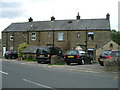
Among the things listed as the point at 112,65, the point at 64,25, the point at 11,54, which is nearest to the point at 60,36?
the point at 64,25

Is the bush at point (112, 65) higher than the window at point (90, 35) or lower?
lower

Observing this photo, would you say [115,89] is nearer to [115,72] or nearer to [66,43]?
[115,72]

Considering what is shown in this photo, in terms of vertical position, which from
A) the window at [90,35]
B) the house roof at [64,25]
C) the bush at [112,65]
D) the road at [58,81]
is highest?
the house roof at [64,25]

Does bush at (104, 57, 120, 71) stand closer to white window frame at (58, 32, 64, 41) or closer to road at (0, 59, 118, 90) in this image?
road at (0, 59, 118, 90)

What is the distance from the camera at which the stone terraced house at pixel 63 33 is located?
36.6m

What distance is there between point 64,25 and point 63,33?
217 cm

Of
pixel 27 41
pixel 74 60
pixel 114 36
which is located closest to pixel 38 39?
pixel 27 41

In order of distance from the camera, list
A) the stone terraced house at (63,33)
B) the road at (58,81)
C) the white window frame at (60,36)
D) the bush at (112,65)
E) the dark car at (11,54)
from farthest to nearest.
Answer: the white window frame at (60,36) → the stone terraced house at (63,33) → the dark car at (11,54) → the bush at (112,65) → the road at (58,81)

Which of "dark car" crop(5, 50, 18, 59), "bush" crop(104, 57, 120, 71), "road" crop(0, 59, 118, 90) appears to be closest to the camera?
"road" crop(0, 59, 118, 90)

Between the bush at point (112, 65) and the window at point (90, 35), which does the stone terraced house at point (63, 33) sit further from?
the bush at point (112, 65)

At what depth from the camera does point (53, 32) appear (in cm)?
3934

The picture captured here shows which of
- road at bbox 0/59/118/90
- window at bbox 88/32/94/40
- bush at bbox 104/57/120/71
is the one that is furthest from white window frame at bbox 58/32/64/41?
road at bbox 0/59/118/90

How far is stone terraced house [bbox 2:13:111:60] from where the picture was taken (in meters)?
36.6

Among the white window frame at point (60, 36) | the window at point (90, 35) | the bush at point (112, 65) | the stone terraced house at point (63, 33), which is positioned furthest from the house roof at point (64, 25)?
the bush at point (112, 65)
